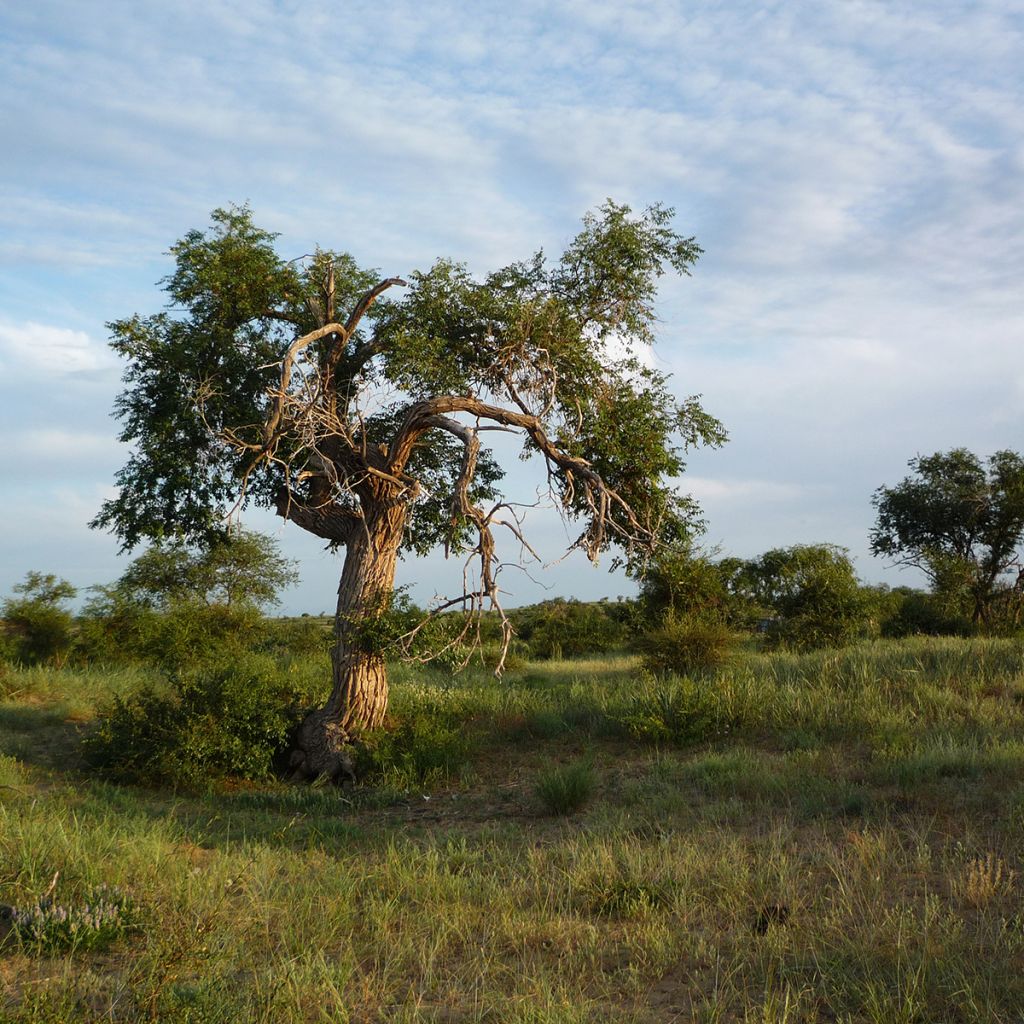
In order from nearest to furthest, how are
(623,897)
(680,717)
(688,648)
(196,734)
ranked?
(623,897) < (196,734) < (680,717) < (688,648)

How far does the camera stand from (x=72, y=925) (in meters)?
5.39

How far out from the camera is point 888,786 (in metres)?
9.57

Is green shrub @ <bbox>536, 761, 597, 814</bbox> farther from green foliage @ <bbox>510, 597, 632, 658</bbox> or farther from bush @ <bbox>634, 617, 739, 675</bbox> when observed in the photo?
green foliage @ <bbox>510, 597, 632, 658</bbox>

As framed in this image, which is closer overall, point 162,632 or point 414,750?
point 414,750

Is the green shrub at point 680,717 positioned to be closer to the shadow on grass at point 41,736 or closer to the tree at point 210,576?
the shadow on grass at point 41,736

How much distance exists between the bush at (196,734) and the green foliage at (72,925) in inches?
256

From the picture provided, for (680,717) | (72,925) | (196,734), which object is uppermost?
(680,717)

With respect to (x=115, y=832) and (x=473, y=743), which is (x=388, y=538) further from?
(x=115, y=832)

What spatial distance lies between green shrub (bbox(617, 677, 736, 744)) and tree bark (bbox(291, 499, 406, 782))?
3.54m

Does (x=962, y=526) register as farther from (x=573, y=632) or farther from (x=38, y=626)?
(x=38, y=626)

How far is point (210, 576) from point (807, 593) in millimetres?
15670

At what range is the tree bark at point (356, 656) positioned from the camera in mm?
12883

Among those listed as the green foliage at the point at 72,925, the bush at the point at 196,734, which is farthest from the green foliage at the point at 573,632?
the green foliage at the point at 72,925

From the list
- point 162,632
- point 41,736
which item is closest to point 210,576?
point 162,632
